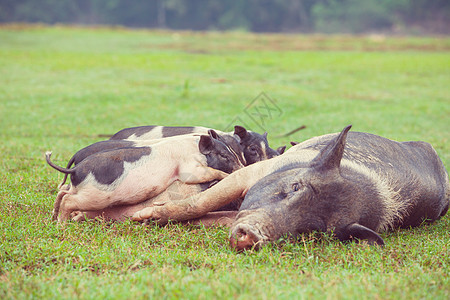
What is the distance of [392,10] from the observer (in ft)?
214

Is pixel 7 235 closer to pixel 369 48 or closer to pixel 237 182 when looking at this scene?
pixel 237 182

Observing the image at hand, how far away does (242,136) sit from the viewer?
20.2ft

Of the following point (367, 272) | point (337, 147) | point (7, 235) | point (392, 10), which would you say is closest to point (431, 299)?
point (367, 272)

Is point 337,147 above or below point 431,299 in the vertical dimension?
above

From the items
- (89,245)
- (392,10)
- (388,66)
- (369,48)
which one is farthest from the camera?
(392,10)

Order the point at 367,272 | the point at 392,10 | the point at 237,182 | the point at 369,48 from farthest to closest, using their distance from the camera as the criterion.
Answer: the point at 392,10
the point at 369,48
the point at 237,182
the point at 367,272

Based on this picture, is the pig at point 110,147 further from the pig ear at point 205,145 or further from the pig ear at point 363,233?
the pig ear at point 363,233

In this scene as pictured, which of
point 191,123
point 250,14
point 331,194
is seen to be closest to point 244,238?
point 331,194

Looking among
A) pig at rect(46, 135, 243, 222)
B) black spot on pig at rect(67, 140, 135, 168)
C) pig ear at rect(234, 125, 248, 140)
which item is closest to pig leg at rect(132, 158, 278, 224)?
pig at rect(46, 135, 243, 222)

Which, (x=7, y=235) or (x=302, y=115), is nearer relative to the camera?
(x=7, y=235)

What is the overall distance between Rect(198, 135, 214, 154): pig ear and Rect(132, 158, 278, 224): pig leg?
1.91ft

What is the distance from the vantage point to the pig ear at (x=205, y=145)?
203 inches

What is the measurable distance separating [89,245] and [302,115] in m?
8.28

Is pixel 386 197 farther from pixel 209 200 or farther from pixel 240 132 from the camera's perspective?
pixel 240 132
